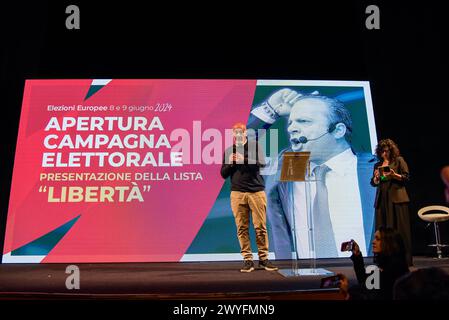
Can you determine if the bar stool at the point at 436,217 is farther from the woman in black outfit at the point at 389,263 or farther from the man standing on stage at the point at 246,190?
the woman in black outfit at the point at 389,263

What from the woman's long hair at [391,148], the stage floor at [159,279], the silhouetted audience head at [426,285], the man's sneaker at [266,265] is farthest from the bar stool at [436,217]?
the silhouetted audience head at [426,285]

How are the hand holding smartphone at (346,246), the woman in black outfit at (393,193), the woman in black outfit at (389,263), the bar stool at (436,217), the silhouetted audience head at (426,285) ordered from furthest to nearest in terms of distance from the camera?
the bar stool at (436,217), the woman in black outfit at (393,193), the hand holding smartphone at (346,246), the woman in black outfit at (389,263), the silhouetted audience head at (426,285)

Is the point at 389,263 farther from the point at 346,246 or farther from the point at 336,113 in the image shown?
the point at 336,113

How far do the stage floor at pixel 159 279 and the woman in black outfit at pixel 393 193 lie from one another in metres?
0.57

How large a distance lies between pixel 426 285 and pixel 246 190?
2.61 meters

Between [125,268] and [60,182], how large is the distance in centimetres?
144

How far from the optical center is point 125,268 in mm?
4129

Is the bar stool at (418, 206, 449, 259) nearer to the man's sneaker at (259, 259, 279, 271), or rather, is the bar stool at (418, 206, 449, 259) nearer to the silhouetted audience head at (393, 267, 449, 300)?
the man's sneaker at (259, 259, 279, 271)

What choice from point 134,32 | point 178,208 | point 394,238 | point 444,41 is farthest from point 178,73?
point 394,238

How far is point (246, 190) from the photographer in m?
3.69

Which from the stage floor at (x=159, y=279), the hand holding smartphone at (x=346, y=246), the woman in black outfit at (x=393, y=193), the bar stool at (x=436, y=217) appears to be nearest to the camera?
the hand holding smartphone at (x=346, y=246)

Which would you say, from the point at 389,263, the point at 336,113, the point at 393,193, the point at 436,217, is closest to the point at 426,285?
the point at 389,263

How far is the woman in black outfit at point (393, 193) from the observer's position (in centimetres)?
379
